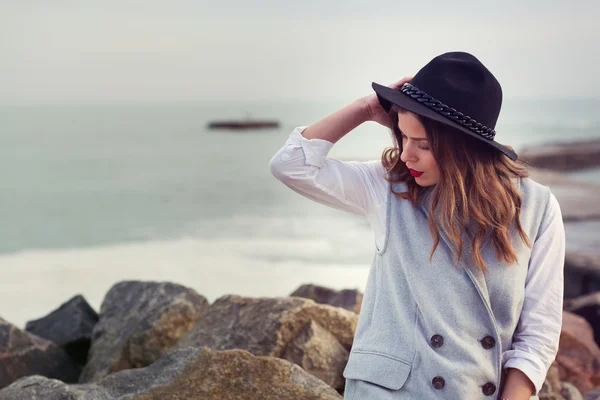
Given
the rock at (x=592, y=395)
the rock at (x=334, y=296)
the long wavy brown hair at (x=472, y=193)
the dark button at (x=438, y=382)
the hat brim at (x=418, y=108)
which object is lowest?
Answer: the rock at (x=592, y=395)

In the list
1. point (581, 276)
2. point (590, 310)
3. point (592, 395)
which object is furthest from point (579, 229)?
point (592, 395)

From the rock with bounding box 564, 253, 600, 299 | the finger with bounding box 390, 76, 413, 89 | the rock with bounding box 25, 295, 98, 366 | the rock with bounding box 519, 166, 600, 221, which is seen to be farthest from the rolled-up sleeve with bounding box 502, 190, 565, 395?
the rock with bounding box 519, 166, 600, 221

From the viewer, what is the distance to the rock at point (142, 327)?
309 cm

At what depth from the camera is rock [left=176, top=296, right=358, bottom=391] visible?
8.09 ft

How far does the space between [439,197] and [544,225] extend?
10.3 inches

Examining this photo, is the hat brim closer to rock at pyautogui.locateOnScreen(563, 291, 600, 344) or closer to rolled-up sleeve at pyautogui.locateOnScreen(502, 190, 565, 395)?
rolled-up sleeve at pyautogui.locateOnScreen(502, 190, 565, 395)

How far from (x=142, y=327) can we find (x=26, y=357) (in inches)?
19.5

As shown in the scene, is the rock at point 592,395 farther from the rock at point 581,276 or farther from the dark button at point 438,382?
the rock at point 581,276

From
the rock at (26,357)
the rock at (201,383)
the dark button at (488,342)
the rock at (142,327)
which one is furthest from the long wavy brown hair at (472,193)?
the rock at (26,357)

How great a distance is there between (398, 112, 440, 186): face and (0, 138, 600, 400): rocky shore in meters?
0.34

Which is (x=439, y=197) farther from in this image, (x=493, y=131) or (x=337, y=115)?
(x=337, y=115)

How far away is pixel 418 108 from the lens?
65.2 inches

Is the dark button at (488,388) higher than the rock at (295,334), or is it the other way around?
the dark button at (488,388)

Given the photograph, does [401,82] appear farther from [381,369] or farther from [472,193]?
[381,369]
